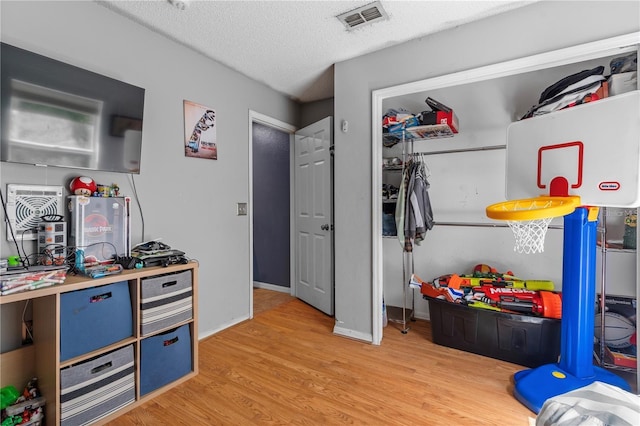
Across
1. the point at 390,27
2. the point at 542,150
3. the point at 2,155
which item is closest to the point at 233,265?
the point at 2,155

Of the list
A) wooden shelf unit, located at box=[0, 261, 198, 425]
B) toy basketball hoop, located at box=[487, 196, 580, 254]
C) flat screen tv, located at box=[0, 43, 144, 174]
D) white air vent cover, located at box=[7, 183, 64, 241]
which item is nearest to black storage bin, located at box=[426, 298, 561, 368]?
toy basketball hoop, located at box=[487, 196, 580, 254]

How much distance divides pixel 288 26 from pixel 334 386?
2.45 meters

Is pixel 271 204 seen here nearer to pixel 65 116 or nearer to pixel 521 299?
pixel 65 116

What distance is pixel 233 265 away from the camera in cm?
277

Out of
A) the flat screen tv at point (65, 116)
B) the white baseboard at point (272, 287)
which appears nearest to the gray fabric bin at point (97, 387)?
the flat screen tv at point (65, 116)

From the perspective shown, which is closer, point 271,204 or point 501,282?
point 501,282

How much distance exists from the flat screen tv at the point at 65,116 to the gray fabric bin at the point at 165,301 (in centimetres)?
75

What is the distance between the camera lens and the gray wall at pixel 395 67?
68.2 inches

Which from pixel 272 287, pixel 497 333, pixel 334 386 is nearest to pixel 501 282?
pixel 497 333

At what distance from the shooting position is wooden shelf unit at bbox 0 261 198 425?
4.43 feet

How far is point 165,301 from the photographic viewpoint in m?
1.79

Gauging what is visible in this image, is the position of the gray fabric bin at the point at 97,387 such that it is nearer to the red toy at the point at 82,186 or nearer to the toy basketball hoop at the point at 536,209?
the red toy at the point at 82,186

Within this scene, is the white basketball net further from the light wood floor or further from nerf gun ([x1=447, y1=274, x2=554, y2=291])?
the light wood floor

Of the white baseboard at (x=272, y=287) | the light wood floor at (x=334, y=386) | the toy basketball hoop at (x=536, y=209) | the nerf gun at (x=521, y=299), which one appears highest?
the toy basketball hoop at (x=536, y=209)
